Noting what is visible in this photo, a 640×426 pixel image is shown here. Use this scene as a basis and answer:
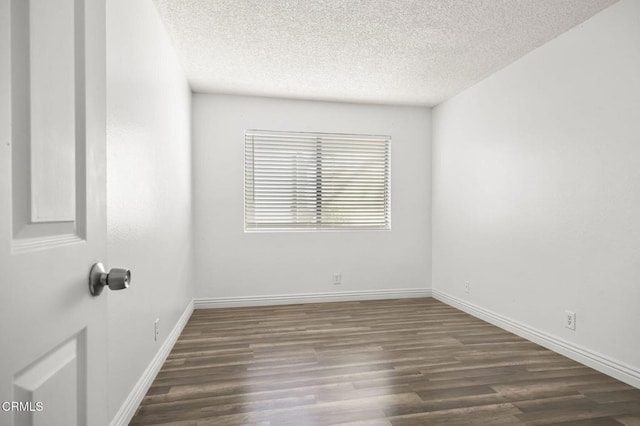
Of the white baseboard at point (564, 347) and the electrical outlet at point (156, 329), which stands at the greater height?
the electrical outlet at point (156, 329)

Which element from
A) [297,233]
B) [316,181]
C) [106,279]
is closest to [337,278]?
[297,233]

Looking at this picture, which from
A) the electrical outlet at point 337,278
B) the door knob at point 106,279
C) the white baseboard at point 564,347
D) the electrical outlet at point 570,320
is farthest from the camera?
the electrical outlet at point 337,278

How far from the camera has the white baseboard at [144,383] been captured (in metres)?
1.59

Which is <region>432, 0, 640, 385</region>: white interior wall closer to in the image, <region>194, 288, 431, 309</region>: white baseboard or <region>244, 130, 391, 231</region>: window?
<region>194, 288, 431, 309</region>: white baseboard

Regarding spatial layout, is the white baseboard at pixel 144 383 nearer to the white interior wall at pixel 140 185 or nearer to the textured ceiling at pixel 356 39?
the white interior wall at pixel 140 185

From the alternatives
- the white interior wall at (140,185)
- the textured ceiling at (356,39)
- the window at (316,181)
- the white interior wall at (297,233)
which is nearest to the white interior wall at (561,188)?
the textured ceiling at (356,39)

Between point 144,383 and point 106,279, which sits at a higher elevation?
point 106,279

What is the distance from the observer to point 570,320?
2.44m

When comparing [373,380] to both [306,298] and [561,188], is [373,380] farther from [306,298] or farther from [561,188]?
[561,188]

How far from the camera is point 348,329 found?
9.95 ft

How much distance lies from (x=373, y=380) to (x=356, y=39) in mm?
2537

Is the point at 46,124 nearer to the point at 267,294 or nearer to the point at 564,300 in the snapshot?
the point at 564,300

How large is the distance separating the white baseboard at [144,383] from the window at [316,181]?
1.56 meters

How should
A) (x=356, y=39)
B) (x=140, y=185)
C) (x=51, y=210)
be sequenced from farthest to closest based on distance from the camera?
(x=356, y=39) → (x=140, y=185) → (x=51, y=210)
